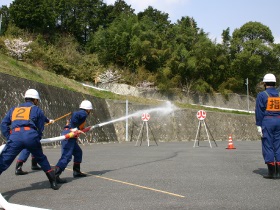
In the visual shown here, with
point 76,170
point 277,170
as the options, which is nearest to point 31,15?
point 76,170

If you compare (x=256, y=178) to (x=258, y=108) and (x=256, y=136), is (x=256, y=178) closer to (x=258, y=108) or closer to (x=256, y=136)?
(x=258, y=108)

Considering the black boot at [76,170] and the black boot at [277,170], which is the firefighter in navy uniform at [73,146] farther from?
the black boot at [277,170]

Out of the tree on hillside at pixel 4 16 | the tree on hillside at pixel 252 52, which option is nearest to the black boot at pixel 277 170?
the tree on hillside at pixel 252 52

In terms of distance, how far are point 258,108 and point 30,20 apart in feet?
152

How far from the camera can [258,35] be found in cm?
5888

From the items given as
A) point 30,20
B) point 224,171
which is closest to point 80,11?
point 30,20

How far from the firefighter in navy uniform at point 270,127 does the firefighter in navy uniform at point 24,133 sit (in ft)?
15.1

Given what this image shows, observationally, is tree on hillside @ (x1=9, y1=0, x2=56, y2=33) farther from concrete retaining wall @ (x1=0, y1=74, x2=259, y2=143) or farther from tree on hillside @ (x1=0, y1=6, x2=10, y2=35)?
concrete retaining wall @ (x1=0, y1=74, x2=259, y2=143)

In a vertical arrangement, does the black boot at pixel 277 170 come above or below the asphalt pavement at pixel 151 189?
above

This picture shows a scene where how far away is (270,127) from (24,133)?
5229 millimetres

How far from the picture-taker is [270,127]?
8.48 metres

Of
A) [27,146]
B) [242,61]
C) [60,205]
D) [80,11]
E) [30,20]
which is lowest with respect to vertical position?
[60,205]

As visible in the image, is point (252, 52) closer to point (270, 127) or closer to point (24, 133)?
point (270, 127)

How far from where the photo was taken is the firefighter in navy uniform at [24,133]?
6789mm
